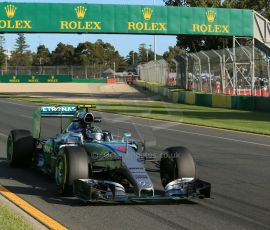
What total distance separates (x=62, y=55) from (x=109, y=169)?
148442 mm

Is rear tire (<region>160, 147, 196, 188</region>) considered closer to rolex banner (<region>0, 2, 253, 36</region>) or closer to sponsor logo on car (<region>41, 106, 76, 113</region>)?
sponsor logo on car (<region>41, 106, 76, 113</region>)

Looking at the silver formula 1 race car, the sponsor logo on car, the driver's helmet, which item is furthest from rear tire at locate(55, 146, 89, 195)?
the sponsor logo on car

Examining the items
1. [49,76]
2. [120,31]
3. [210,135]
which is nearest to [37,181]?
[210,135]

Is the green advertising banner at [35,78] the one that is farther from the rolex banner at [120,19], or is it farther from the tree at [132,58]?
the tree at [132,58]

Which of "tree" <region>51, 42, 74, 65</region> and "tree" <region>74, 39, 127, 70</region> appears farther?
"tree" <region>51, 42, 74, 65</region>

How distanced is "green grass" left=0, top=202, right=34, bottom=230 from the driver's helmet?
208 cm

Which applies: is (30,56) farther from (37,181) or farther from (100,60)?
(37,181)

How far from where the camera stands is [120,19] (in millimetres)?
41438

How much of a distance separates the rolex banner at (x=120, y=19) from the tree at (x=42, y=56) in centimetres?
11936

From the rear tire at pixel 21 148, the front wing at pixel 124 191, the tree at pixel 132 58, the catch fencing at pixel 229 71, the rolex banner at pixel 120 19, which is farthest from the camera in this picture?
the tree at pixel 132 58

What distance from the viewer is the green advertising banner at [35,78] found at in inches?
3474

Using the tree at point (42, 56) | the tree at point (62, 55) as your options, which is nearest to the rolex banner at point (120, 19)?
the tree at point (62, 55)

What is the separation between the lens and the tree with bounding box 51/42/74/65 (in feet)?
495

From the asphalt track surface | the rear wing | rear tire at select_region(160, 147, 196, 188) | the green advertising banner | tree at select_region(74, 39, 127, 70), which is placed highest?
tree at select_region(74, 39, 127, 70)
